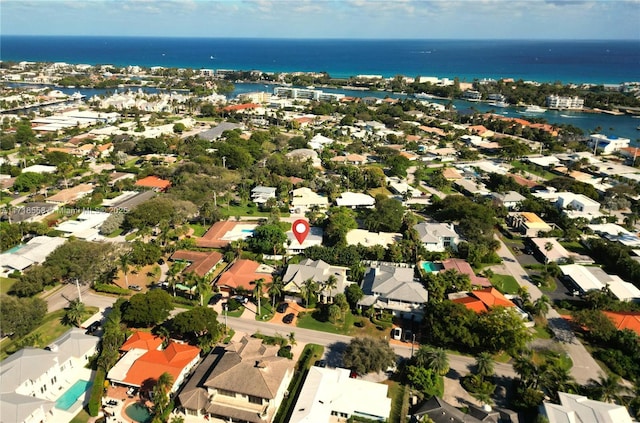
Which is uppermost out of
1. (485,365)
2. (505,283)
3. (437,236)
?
(437,236)

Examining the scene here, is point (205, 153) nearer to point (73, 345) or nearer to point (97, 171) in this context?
point (97, 171)

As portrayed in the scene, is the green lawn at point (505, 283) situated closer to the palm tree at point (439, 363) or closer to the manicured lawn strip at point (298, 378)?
the palm tree at point (439, 363)

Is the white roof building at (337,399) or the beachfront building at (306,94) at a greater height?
the beachfront building at (306,94)

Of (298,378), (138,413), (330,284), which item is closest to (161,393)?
(138,413)

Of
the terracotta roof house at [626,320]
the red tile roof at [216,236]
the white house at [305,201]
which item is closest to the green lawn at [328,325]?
Answer: the red tile roof at [216,236]

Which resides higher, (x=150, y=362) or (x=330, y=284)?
(x=330, y=284)

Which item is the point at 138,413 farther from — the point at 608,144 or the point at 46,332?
the point at 608,144
